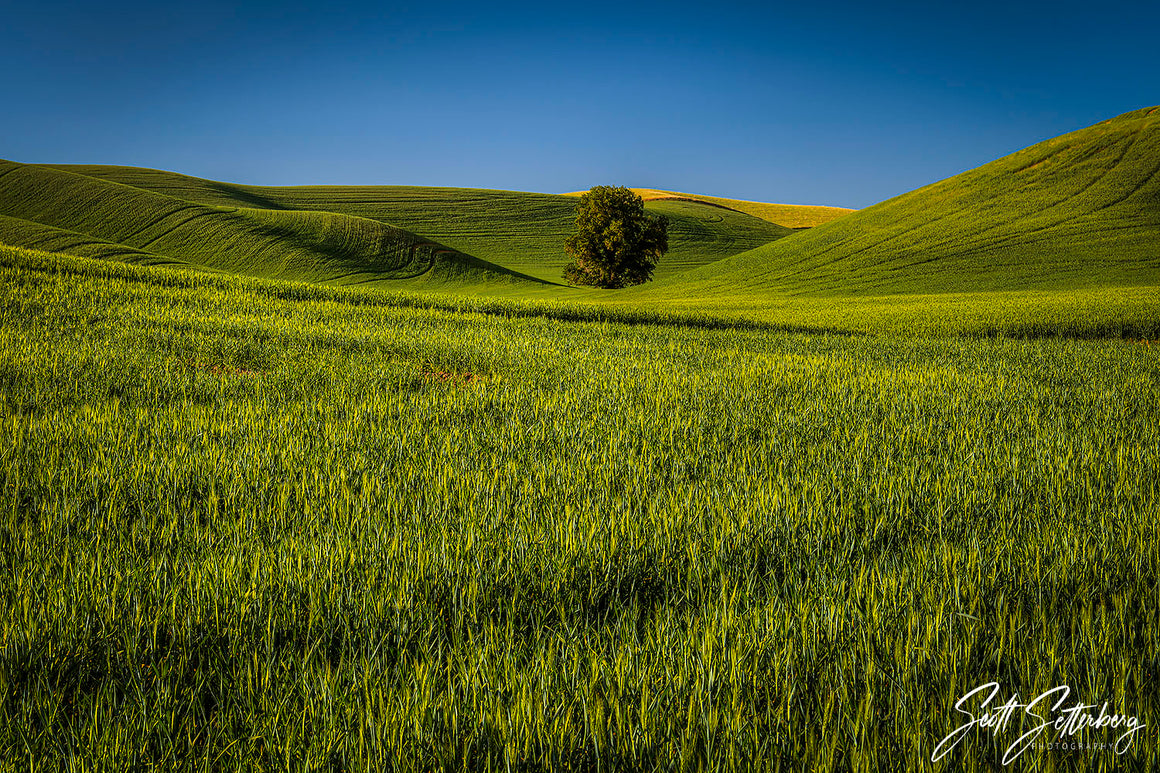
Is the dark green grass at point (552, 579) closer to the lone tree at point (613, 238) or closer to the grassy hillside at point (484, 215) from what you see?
the lone tree at point (613, 238)

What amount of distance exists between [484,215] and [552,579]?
95.8 meters

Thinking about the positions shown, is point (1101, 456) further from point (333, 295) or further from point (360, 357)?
point (333, 295)

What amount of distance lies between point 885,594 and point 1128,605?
2.85 ft

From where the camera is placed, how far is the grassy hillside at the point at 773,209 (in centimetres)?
11281

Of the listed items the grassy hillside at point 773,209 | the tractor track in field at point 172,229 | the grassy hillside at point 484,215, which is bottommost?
the tractor track in field at point 172,229

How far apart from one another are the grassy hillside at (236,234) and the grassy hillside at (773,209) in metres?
70.2

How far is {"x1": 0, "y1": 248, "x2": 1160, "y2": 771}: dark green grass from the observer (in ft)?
4.89

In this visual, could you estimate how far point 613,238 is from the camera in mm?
52219

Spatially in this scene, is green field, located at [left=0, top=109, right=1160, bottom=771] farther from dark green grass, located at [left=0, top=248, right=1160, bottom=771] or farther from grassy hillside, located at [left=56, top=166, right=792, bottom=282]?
grassy hillside, located at [left=56, top=166, right=792, bottom=282]

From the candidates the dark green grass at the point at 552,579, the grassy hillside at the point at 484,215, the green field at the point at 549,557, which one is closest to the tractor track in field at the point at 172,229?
the grassy hillside at the point at 484,215

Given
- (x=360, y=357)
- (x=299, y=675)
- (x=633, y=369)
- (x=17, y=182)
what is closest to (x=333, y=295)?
(x=360, y=357)

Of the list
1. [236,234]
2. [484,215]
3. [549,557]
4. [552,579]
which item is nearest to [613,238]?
[236,234]

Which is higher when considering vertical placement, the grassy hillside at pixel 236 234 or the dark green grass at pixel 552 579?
the grassy hillside at pixel 236 234

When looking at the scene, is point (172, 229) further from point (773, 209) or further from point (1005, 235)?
point (773, 209)
